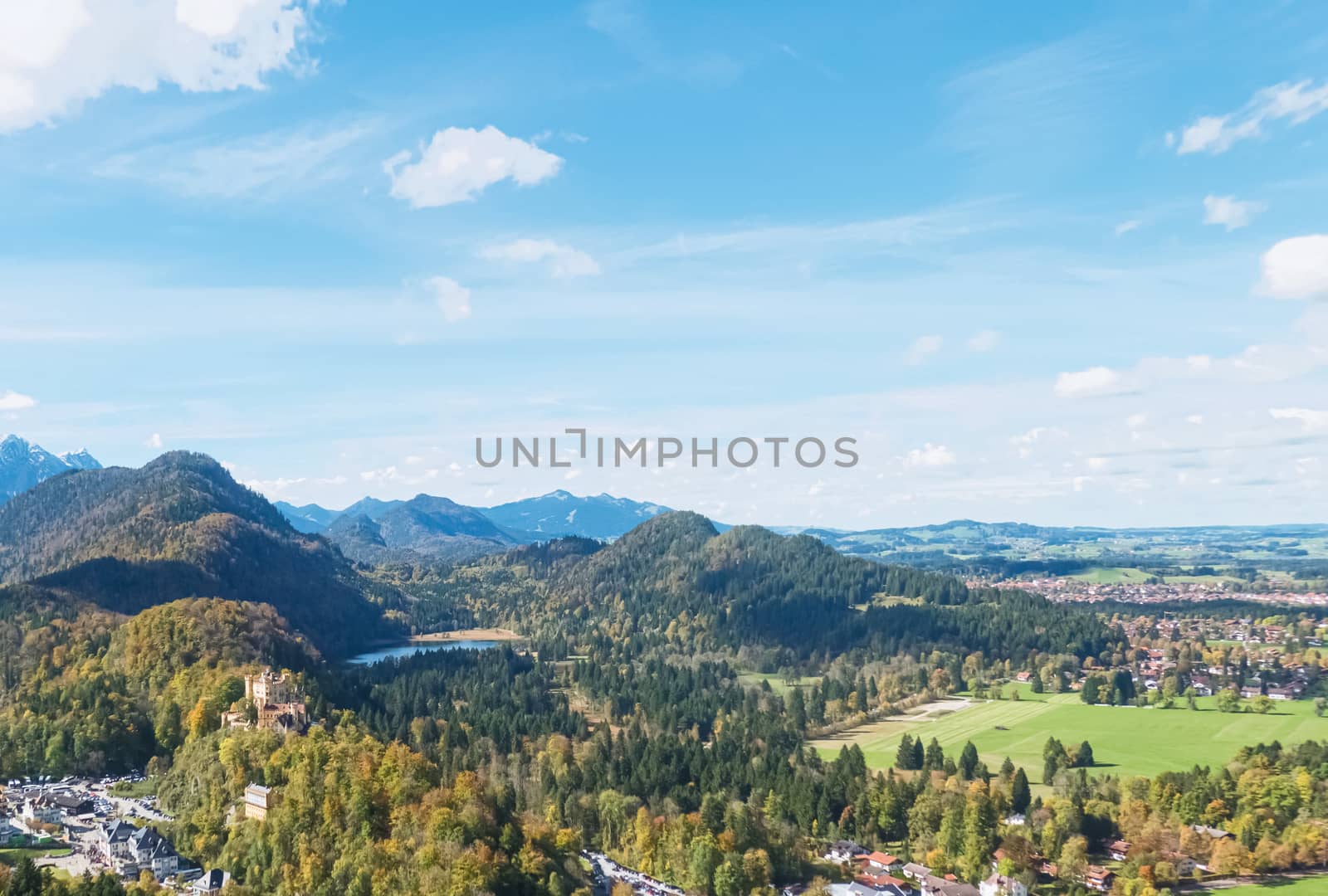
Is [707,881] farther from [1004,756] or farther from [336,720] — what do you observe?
[1004,756]

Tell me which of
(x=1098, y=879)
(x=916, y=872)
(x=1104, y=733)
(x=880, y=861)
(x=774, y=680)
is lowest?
(x=774, y=680)

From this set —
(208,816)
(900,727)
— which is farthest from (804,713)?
(208,816)

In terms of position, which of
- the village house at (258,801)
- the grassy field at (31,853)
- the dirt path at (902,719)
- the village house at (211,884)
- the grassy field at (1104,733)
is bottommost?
the dirt path at (902,719)

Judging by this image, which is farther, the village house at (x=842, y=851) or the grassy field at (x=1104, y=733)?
the grassy field at (x=1104, y=733)

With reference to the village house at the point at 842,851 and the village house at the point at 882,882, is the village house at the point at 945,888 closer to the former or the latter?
the village house at the point at 882,882

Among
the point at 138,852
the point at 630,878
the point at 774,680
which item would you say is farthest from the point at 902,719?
the point at 138,852

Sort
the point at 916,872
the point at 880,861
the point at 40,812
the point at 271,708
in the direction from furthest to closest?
the point at 271,708 < the point at 40,812 < the point at 880,861 < the point at 916,872

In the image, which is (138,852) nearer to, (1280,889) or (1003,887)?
(1003,887)

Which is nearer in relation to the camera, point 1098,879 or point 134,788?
point 1098,879

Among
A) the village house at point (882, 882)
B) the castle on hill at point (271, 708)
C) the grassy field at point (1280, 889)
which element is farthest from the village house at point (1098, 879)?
the castle on hill at point (271, 708)
